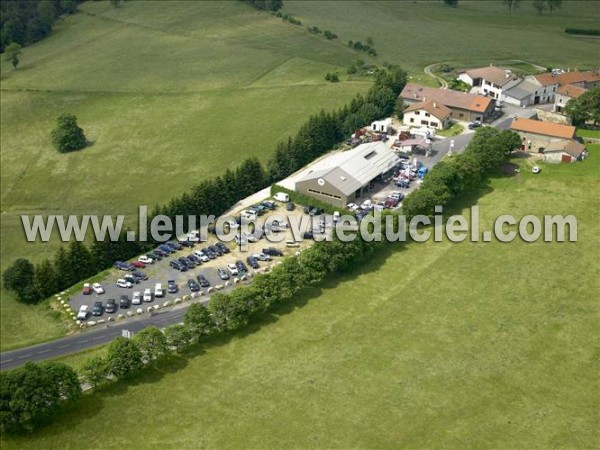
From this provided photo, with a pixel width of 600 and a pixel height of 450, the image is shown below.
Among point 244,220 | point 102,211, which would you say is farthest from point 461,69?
point 102,211

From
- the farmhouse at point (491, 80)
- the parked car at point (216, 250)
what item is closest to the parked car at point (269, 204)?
the parked car at point (216, 250)

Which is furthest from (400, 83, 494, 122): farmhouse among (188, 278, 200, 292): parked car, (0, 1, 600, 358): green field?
(188, 278, 200, 292): parked car

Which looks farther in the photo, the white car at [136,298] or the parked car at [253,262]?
the parked car at [253,262]

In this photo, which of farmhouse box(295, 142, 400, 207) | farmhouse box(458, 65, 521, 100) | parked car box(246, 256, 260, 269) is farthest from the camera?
farmhouse box(458, 65, 521, 100)

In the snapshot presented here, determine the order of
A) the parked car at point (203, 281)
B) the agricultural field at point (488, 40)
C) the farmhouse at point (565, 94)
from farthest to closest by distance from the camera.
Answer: the agricultural field at point (488, 40), the farmhouse at point (565, 94), the parked car at point (203, 281)

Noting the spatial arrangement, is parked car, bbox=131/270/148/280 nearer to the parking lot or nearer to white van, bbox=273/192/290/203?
the parking lot

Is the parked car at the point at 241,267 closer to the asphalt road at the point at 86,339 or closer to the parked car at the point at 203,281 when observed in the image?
the parked car at the point at 203,281

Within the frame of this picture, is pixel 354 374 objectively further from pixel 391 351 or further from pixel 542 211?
pixel 542 211
